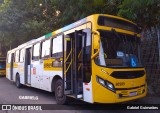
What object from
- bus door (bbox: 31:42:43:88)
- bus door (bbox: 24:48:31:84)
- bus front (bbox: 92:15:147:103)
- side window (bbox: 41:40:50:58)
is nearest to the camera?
bus front (bbox: 92:15:147:103)

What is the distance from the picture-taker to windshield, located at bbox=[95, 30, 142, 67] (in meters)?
7.59

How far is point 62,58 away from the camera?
9.41 metres

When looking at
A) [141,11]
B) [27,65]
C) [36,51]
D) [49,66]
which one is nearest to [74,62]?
[49,66]

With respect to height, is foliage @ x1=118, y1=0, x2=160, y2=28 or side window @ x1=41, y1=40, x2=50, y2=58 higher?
foliage @ x1=118, y1=0, x2=160, y2=28

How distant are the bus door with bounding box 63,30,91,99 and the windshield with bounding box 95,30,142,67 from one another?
0.61 metres

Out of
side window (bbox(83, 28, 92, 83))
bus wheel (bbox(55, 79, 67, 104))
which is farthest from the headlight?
bus wheel (bbox(55, 79, 67, 104))

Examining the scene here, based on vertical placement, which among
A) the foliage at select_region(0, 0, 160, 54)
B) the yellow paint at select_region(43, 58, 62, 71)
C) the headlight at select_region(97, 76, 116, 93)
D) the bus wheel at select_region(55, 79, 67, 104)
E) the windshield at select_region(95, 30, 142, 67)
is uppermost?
the foliage at select_region(0, 0, 160, 54)

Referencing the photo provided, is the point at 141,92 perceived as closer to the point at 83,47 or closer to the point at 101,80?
→ the point at 101,80

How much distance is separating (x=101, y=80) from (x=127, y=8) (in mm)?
3666

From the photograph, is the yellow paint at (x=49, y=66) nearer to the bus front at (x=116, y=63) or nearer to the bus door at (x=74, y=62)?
the bus door at (x=74, y=62)

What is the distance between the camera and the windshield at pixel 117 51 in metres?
7.59

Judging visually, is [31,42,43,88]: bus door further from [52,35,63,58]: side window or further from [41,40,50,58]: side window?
[52,35,63,58]: side window

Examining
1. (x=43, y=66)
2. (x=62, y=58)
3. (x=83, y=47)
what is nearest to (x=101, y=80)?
(x=83, y=47)

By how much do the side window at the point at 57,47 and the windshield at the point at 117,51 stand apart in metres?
2.40
